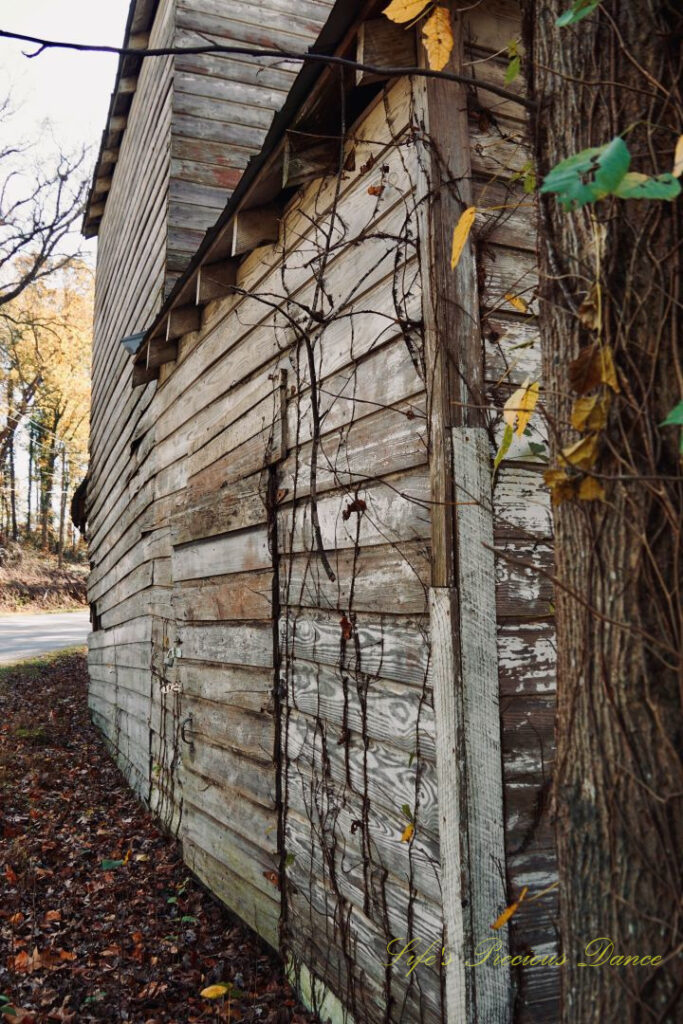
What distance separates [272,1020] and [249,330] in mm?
3549

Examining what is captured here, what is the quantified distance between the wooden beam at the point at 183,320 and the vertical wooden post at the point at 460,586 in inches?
113

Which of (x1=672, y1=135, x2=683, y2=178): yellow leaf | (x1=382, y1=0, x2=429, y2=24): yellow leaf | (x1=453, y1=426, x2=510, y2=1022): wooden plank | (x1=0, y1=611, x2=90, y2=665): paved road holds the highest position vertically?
(x1=382, y1=0, x2=429, y2=24): yellow leaf

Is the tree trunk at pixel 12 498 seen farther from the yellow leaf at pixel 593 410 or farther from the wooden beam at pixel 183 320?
the yellow leaf at pixel 593 410

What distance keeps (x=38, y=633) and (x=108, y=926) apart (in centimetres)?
1857

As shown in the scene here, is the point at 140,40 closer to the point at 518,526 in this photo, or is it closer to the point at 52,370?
the point at 518,526

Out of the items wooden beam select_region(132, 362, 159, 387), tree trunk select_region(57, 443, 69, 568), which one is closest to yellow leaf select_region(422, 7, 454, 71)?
wooden beam select_region(132, 362, 159, 387)

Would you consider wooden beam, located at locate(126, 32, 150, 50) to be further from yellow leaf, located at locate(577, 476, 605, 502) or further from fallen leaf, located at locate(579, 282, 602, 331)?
yellow leaf, located at locate(577, 476, 605, 502)

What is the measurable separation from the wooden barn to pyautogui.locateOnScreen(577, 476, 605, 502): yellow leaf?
2.63ft

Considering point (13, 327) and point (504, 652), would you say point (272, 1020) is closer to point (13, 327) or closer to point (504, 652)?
point (504, 652)

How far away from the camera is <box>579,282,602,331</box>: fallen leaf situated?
55.6 inches

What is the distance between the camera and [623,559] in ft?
4.56

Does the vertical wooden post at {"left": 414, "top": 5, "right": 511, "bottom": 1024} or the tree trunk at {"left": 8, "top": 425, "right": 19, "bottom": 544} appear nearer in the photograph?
the vertical wooden post at {"left": 414, "top": 5, "right": 511, "bottom": 1024}

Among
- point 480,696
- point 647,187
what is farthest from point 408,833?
point 647,187

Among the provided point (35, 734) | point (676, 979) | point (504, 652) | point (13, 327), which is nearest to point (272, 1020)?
point (504, 652)
